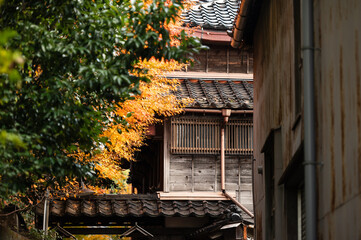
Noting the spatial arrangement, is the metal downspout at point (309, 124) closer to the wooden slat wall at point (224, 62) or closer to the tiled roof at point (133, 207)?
the tiled roof at point (133, 207)

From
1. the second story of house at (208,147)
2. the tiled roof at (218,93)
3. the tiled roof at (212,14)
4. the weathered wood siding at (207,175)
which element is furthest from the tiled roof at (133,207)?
the tiled roof at (212,14)

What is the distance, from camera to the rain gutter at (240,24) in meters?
17.3

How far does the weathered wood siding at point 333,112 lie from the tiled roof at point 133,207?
11647 mm

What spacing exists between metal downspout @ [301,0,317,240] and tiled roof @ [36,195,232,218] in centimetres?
1579

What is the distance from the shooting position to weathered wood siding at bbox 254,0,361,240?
26.0 feet

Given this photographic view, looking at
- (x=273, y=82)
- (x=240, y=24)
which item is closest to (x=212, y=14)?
(x=240, y=24)

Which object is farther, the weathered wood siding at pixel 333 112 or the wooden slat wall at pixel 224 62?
the wooden slat wall at pixel 224 62

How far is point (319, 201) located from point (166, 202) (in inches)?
652

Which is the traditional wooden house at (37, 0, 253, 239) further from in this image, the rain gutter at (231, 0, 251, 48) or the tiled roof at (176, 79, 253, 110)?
the rain gutter at (231, 0, 251, 48)

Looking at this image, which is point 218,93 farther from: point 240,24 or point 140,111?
Result: point 240,24

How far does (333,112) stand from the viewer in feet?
30.1

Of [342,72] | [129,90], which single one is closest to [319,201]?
[342,72]

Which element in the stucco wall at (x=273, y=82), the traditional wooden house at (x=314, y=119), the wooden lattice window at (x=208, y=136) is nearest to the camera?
A: the traditional wooden house at (x=314, y=119)

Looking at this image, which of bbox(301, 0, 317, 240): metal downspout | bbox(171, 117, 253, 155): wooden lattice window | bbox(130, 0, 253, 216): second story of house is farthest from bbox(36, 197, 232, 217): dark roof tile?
bbox(301, 0, 317, 240): metal downspout
